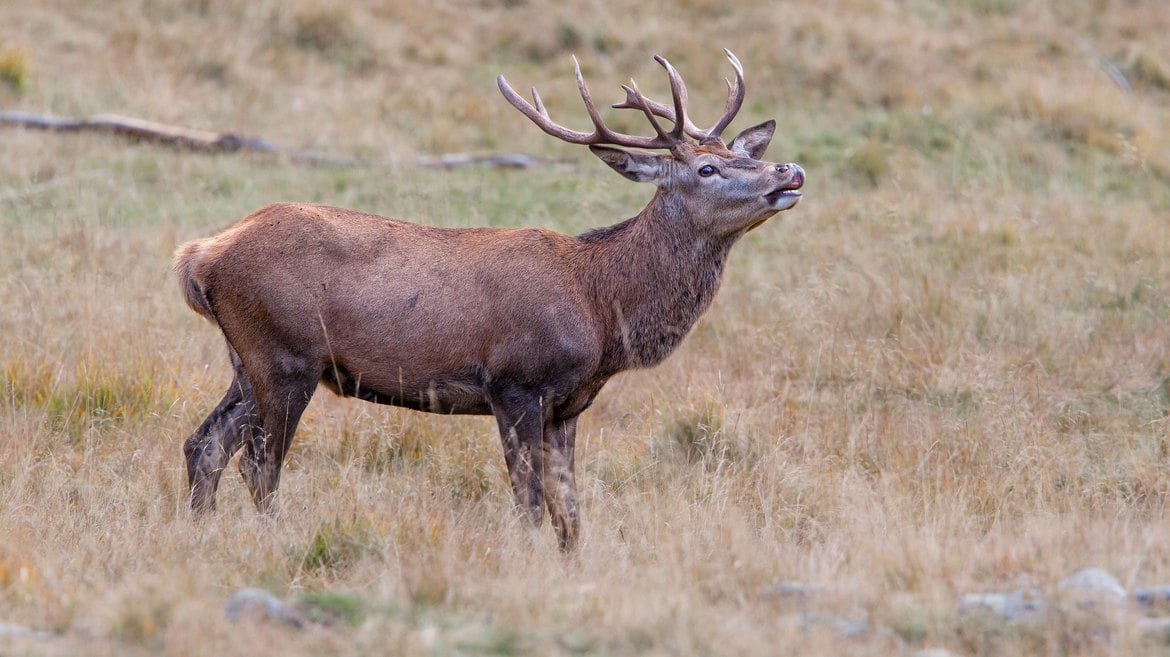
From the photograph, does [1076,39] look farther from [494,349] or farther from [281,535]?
[281,535]

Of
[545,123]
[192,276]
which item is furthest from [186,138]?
[192,276]

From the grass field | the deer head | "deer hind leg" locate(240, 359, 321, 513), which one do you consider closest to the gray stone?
the grass field

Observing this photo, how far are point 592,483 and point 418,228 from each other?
4.88 feet

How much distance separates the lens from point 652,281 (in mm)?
6348

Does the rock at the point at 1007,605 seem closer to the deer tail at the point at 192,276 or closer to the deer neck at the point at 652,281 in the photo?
the deer neck at the point at 652,281

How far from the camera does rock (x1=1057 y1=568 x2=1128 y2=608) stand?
4309 mm

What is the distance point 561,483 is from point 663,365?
8.17ft

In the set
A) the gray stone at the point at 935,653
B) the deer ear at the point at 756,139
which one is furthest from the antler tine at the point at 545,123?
the gray stone at the point at 935,653

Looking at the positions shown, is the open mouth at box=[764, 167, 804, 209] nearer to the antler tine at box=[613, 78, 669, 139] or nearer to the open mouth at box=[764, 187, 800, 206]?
the open mouth at box=[764, 187, 800, 206]

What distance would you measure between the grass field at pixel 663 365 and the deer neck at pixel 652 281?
0.69m

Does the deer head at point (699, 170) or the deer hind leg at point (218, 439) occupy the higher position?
the deer head at point (699, 170)

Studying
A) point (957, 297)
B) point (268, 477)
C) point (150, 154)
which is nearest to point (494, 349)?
point (268, 477)

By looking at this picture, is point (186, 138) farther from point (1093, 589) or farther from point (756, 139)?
point (1093, 589)

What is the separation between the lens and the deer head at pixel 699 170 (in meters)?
6.23
